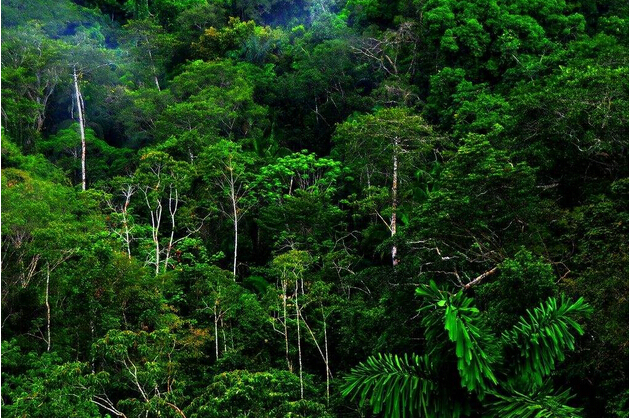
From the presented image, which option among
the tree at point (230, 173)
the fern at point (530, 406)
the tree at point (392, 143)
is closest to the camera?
the fern at point (530, 406)

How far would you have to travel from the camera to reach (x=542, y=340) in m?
2.26

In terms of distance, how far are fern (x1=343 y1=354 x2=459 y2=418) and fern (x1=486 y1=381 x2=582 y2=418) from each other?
0.17m

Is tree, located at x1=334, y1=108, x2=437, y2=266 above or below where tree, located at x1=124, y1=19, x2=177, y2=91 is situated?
below

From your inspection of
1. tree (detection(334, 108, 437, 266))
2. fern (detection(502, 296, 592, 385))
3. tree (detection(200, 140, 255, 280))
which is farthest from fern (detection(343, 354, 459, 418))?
tree (detection(200, 140, 255, 280))

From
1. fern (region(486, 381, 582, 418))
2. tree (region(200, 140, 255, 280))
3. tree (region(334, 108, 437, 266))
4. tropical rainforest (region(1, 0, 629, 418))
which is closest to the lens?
fern (region(486, 381, 582, 418))

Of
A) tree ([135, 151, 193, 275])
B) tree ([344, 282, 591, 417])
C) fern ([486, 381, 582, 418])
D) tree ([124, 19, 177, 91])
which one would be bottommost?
fern ([486, 381, 582, 418])

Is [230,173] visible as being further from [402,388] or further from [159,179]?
[402,388]

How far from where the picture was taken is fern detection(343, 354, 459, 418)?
2.21 meters

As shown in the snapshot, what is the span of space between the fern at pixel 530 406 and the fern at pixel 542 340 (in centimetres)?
9

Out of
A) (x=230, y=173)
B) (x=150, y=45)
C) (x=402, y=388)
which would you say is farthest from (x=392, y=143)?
(x=150, y=45)

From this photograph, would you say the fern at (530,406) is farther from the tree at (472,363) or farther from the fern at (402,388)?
the fern at (402,388)

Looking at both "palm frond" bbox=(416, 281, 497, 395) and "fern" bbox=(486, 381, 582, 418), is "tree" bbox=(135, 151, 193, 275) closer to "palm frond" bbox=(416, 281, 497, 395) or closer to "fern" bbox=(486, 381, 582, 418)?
"palm frond" bbox=(416, 281, 497, 395)

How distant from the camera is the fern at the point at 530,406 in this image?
2.05m

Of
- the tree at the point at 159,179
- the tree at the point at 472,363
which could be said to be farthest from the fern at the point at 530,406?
the tree at the point at 159,179
